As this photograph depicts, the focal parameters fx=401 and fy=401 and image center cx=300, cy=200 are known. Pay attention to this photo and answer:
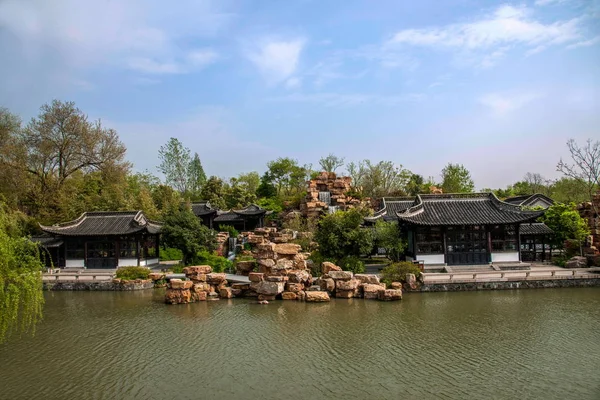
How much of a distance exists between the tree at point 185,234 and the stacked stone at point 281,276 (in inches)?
269

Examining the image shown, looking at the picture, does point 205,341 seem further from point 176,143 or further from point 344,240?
point 176,143

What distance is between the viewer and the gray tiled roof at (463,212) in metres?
19.9

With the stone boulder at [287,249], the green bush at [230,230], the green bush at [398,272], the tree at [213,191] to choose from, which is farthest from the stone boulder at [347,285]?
the tree at [213,191]

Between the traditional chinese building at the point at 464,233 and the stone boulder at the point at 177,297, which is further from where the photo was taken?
the traditional chinese building at the point at 464,233

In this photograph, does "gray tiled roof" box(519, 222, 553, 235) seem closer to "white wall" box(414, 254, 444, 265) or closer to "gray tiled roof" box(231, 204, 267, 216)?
"white wall" box(414, 254, 444, 265)

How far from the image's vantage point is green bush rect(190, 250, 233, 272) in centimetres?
2253

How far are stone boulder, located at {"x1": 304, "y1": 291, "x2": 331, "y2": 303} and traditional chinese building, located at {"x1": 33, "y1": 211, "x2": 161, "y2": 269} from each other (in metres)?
11.8

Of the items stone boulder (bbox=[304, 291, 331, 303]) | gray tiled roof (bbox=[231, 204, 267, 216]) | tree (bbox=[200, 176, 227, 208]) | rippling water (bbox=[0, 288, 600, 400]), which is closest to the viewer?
rippling water (bbox=[0, 288, 600, 400])

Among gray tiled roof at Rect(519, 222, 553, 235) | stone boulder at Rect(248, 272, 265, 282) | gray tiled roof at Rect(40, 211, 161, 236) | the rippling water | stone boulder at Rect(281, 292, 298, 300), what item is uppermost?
gray tiled roof at Rect(40, 211, 161, 236)

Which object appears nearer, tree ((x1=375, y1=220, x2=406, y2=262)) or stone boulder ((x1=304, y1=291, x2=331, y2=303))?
stone boulder ((x1=304, y1=291, x2=331, y2=303))

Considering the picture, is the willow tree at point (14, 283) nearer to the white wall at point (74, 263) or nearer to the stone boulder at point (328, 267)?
the stone boulder at point (328, 267)

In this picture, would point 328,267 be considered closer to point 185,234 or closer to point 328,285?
point 328,285

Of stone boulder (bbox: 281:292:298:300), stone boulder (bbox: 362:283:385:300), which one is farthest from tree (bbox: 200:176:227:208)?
stone boulder (bbox: 362:283:385:300)

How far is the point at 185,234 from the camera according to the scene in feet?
75.5
